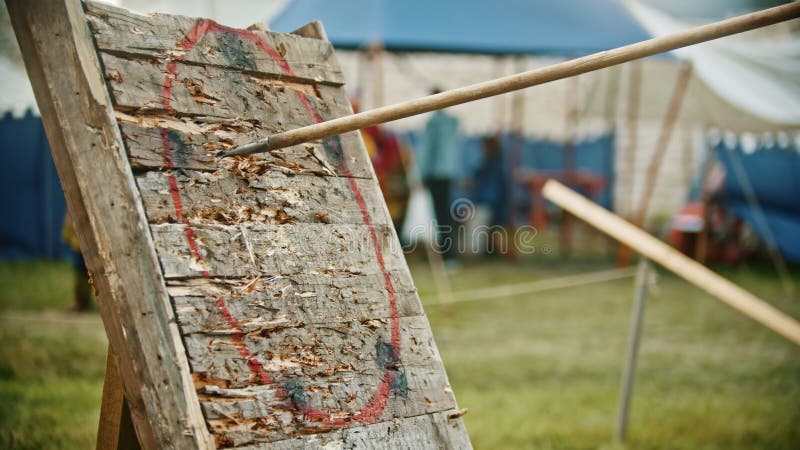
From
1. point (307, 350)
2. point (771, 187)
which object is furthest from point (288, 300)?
point (771, 187)

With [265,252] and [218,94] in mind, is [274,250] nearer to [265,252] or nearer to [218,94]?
[265,252]

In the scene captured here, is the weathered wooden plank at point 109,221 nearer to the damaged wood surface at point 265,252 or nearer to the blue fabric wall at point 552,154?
the damaged wood surface at point 265,252

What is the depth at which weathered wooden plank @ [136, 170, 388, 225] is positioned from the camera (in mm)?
1069

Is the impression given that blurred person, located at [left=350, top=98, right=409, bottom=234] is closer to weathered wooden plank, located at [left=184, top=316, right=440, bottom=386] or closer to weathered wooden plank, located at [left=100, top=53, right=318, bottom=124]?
weathered wooden plank, located at [left=100, top=53, right=318, bottom=124]

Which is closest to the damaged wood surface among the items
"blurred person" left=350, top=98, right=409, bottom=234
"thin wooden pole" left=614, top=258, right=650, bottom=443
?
"thin wooden pole" left=614, top=258, right=650, bottom=443

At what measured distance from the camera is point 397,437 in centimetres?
111

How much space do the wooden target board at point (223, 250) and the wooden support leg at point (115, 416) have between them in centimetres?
20

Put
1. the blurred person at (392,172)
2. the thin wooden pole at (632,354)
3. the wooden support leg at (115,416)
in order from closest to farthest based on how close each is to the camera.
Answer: the wooden support leg at (115,416) < the thin wooden pole at (632,354) < the blurred person at (392,172)

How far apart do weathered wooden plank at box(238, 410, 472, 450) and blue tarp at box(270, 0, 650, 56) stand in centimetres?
570

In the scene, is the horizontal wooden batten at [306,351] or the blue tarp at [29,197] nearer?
the horizontal wooden batten at [306,351]

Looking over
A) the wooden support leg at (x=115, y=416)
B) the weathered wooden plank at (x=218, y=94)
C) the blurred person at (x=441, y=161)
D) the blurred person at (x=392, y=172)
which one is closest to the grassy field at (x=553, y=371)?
the wooden support leg at (x=115, y=416)

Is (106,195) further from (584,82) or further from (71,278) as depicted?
(584,82)

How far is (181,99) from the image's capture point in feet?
3.86

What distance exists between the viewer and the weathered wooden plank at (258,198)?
1.07 metres
